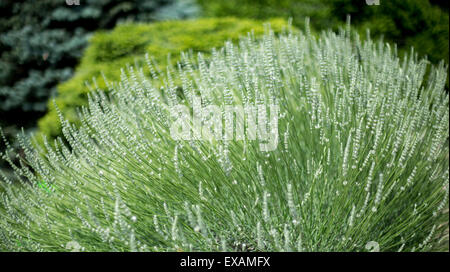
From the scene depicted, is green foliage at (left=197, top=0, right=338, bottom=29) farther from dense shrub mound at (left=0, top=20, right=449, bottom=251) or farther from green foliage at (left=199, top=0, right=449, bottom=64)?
dense shrub mound at (left=0, top=20, right=449, bottom=251)

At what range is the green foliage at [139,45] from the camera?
6.71 feet

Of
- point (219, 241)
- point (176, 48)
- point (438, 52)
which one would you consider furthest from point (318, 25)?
point (219, 241)

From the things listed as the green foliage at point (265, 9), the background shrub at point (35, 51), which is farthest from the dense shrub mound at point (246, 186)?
the green foliage at point (265, 9)

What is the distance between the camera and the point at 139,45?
8.79ft

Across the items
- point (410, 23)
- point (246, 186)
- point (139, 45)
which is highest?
point (410, 23)

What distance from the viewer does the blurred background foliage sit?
72.7 inches

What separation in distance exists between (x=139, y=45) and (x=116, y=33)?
0.17 meters

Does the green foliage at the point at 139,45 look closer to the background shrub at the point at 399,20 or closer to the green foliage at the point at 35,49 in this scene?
the green foliage at the point at 35,49

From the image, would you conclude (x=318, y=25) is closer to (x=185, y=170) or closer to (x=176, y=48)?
(x=176, y=48)

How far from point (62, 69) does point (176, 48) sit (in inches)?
32.5

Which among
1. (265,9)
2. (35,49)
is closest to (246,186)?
Result: (35,49)

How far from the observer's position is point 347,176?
53.1 inches

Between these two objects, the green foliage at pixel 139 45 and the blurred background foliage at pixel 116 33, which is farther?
the green foliage at pixel 139 45

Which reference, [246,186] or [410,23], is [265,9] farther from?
[246,186]
